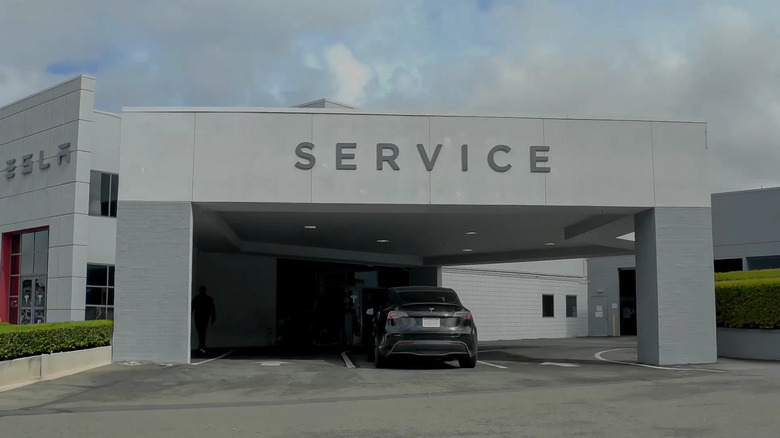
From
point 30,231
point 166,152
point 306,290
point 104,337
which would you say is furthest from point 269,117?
point 30,231

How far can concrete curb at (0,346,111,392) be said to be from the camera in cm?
1138

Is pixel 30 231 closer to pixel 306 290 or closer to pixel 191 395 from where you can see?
pixel 306 290

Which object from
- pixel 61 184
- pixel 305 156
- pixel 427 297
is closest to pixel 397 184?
pixel 305 156

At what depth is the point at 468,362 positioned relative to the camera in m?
13.9

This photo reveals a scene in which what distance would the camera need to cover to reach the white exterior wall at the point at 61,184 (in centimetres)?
2366

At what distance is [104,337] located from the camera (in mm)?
14125

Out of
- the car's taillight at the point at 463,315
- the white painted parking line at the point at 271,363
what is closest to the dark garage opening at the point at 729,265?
the car's taillight at the point at 463,315

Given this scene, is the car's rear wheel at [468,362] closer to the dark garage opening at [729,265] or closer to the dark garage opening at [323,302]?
the dark garage opening at [323,302]

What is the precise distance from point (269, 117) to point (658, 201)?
7.45 m

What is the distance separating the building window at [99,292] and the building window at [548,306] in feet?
59.8

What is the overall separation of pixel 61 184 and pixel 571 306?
2266cm

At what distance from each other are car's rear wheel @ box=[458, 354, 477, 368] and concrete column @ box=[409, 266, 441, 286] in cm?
1364

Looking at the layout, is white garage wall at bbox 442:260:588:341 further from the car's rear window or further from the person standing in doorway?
the car's rear window

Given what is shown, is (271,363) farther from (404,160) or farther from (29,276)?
(29,276)
